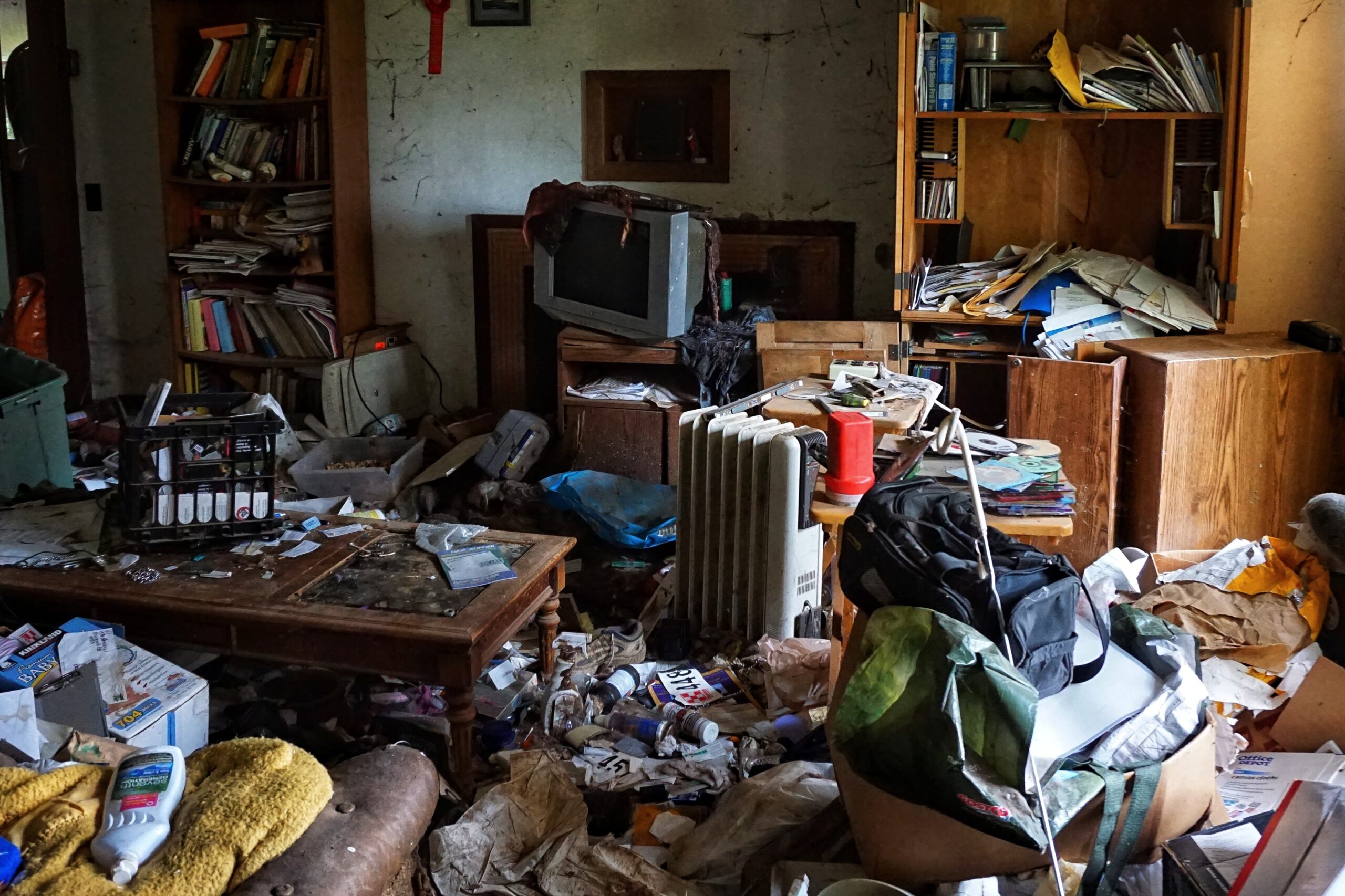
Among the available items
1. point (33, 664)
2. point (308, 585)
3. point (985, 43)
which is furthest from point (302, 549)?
point (985, 43)

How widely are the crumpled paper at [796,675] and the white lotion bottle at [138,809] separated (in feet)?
4.69

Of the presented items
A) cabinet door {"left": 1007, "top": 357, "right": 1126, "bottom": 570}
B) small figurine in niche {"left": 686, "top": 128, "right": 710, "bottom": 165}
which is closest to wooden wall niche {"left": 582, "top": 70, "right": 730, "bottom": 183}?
small figurine in niche {"left": 686, "top": 128, "right": 710, "bottom": 165}

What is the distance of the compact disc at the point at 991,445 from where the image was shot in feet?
8.91

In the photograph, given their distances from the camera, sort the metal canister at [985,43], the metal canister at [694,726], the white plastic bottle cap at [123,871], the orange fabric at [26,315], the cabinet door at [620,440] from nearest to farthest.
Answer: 1. the white plastic bottle cap at [123,871]
2. the metal canister at [694,726]
3. the metal canister at [985,43]
4. the cabinet door at [620,440]
5. the orange fabric at [26,315]

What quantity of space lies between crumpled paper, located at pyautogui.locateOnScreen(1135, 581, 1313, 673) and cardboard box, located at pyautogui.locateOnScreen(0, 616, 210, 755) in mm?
2041

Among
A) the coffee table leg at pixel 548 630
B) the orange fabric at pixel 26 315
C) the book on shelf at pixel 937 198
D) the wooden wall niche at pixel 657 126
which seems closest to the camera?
the coffee table leg at pixel 548 630

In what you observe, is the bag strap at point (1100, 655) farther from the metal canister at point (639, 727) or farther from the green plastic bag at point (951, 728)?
the metal canister at point (639, 727)

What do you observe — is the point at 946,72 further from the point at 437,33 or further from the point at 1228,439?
the point at 437,33

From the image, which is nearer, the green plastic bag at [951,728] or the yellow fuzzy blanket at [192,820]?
the yellow fuzzy blanket at [192,820]

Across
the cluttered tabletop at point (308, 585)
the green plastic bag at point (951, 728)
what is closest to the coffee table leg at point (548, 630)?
the cluttered tabletop at point (308, 585)

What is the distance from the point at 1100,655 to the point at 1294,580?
1252 millimetres

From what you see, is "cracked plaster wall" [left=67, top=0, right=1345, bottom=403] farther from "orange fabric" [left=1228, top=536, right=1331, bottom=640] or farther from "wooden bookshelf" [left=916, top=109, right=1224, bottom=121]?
"orange fabric" [left=1228, top=536, right=1331, bottom=640]

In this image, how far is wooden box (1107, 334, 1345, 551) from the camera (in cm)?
338

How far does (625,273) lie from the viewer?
13.6 feet
